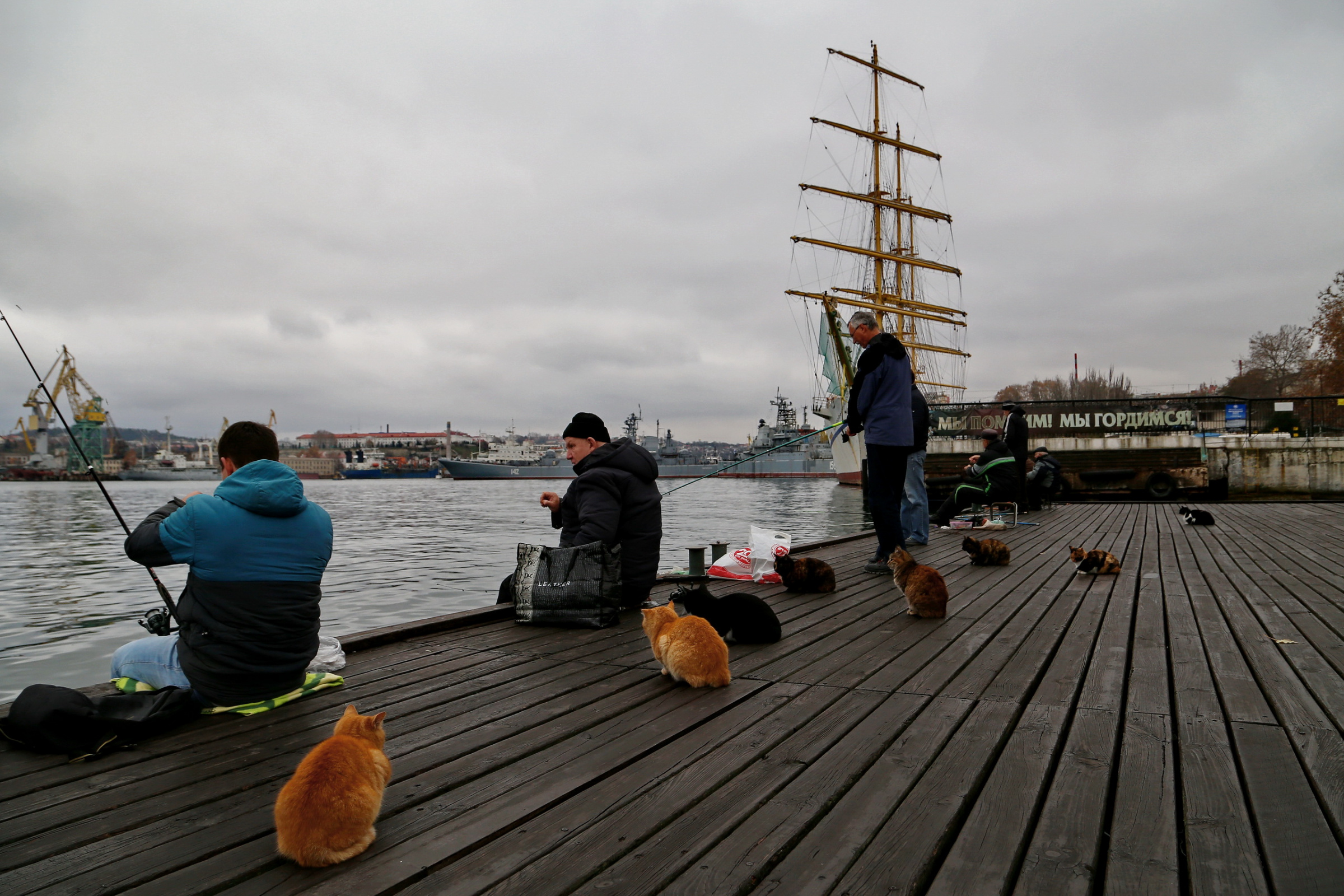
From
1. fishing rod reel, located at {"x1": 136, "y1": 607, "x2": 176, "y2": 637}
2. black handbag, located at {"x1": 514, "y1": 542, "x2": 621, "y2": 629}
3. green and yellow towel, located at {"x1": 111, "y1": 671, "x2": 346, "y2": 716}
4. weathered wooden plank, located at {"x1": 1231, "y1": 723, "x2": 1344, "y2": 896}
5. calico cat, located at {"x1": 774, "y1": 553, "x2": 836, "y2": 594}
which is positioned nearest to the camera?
weathered wooden plank, located at {"x1": 1231, "y1": 723, "x2": 1344, "y2": 896}

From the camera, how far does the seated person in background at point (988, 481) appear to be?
35.8 feet

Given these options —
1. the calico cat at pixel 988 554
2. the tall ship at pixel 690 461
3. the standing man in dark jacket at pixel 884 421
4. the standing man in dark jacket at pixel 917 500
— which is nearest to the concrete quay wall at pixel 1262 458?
the standing man in dark jacket at pixel 917 500

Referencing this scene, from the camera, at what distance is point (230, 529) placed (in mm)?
2707

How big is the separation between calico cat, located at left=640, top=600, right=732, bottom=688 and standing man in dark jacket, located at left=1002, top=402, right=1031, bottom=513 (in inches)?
367

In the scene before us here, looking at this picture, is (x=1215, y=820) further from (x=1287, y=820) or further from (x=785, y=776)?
(x=785, y=776)

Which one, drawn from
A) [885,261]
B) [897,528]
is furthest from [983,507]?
[885,261]

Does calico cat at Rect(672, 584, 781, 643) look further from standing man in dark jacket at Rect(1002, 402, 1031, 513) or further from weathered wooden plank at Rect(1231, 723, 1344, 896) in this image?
standing man in dark jacket at Rect(1002, 402, 1031, 513)

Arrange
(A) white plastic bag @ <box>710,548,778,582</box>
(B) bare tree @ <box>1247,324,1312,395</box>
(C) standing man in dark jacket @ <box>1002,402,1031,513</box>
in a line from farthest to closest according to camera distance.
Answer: (B) bare tree @ <box>1247,324,1312,395</box> < (C) standing man in dark jacket @ <box>1002,402,1031,513</box> < (A) white plastic bag @ <box>710,548,778,582</box>

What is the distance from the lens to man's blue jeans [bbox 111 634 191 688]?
288cm

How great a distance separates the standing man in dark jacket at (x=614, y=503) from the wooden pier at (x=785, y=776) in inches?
28.1

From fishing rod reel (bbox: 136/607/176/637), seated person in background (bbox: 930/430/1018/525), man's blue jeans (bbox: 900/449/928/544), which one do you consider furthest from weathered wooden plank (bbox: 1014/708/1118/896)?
seated person in background (bbox: 930/430/1018/525)

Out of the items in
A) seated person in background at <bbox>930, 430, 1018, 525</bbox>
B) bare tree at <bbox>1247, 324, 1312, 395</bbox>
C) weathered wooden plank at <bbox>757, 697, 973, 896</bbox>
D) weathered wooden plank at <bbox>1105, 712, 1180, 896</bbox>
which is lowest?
weathered wooden plank at <bbox>757, 697, 973, 896</bbox>

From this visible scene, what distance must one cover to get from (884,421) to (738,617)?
263 centimetres

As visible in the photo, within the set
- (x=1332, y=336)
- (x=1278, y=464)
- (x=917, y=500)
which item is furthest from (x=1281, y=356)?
(x=917, y=500)
